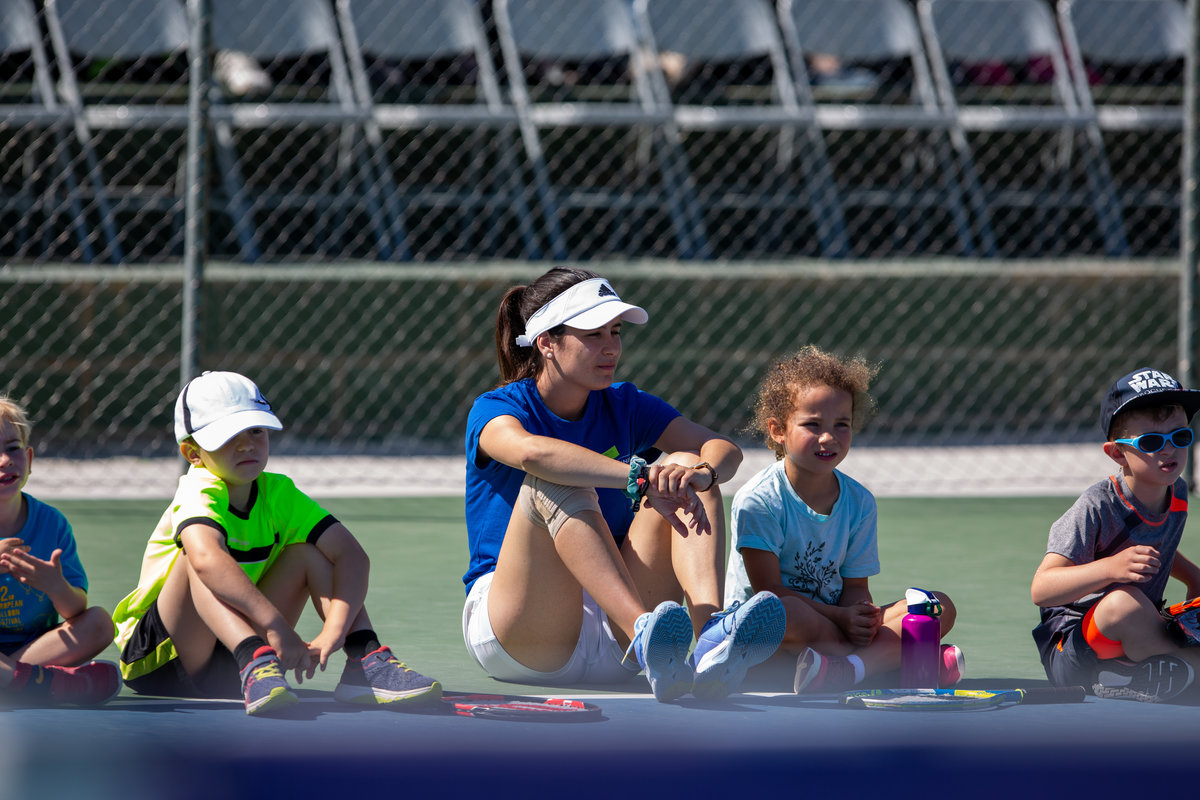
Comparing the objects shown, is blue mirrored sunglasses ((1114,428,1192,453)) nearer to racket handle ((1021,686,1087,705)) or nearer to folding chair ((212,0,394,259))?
racket handle ((1021,686,1087,705))

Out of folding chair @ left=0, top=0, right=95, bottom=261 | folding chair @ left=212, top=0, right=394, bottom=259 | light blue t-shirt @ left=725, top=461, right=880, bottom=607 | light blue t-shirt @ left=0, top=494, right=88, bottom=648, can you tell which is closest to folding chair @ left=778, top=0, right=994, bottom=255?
folding chair @ left=212, top=0, right=394, bottom=259

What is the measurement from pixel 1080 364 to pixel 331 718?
5.69m

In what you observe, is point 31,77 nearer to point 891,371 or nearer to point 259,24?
point 259,24

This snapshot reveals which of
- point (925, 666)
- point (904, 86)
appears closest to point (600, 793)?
point (925, 666)

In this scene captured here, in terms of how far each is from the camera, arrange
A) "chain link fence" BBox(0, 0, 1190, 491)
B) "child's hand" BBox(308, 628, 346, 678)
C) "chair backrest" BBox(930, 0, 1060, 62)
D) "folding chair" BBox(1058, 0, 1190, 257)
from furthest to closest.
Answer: "folding chair" BBox(1058, 0, 1190, 257) < "chair backrest" BBox(930, 0, 1060, 62) < "chain link fence" BBox(0, 0, 1190, 491) < "child's hand" BBox(308, 628, 346, 678)

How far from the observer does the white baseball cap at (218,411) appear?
3.03m

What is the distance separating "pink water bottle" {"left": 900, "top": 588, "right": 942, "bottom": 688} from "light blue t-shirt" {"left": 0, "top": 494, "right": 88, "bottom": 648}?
5.28 ft

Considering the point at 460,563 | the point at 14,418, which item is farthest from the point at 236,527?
the point at 460,563

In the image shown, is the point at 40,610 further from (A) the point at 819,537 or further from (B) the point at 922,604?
(B) the point at 922,604

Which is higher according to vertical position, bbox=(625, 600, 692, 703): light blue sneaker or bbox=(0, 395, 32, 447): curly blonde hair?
bbox=(0, 395, 32, 447): curly blonde hair

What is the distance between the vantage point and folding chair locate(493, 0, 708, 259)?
7.72 m

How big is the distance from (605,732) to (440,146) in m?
5.44

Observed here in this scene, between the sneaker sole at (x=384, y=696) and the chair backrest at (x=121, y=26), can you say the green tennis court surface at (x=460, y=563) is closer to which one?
the sneaker sole at (x=384, y=696)

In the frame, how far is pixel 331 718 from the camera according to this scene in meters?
2.84
